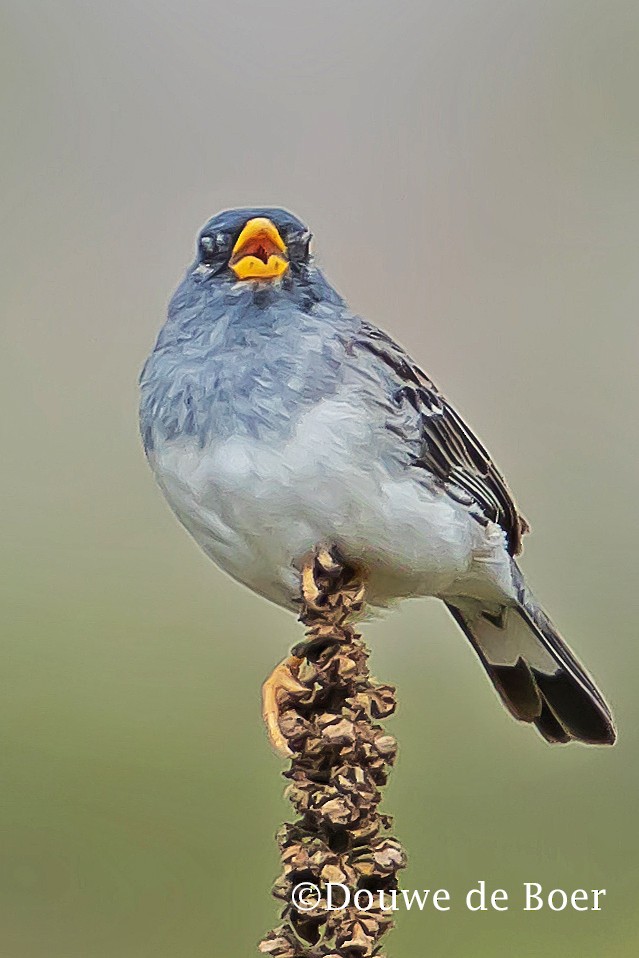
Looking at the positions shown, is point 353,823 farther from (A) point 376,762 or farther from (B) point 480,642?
(B) point 480,642

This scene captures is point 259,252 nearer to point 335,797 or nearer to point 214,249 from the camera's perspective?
point 214,249

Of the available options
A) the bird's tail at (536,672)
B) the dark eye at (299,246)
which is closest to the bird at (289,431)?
the dark eye at (299,246)

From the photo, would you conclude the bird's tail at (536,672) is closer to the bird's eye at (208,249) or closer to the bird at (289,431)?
the bird at (289,431)

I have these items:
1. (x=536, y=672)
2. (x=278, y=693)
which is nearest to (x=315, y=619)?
(x=278, y=693)

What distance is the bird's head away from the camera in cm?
82

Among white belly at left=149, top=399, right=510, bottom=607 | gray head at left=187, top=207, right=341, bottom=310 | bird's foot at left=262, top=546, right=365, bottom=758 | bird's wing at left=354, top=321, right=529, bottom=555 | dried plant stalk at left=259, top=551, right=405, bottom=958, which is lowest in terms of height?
dried plant stalk at left=259, top=551, right=405, bottom=958

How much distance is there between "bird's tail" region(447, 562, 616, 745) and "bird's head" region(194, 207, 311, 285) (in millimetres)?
361

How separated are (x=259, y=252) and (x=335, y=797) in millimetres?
387

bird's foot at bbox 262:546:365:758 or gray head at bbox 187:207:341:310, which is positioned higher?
gray head at bbox 187:207:341:310

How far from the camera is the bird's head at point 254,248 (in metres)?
0.82

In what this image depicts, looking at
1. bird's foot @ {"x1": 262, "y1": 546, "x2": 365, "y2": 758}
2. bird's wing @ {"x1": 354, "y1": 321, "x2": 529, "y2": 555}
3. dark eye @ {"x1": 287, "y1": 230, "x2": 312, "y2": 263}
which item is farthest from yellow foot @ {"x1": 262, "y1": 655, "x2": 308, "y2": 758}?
dark eye @ {"x1": 287, "y1": 230, "x2": 312, "y2": 263}

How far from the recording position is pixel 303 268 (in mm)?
863

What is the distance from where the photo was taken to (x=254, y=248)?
821 millimetres

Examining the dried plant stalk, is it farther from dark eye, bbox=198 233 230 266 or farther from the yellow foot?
dark eye, bbox=198 233 230 266
